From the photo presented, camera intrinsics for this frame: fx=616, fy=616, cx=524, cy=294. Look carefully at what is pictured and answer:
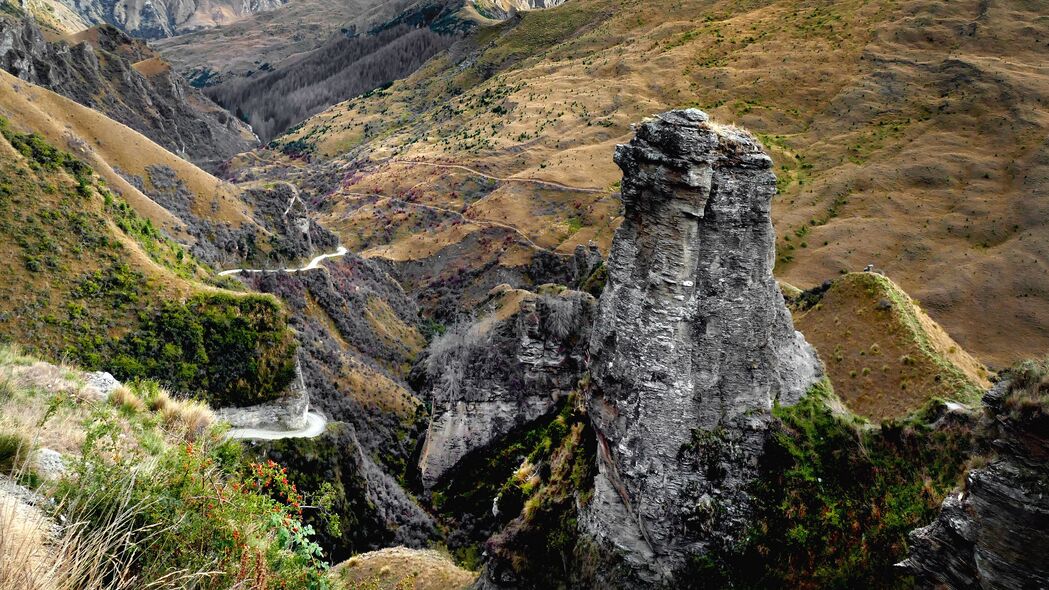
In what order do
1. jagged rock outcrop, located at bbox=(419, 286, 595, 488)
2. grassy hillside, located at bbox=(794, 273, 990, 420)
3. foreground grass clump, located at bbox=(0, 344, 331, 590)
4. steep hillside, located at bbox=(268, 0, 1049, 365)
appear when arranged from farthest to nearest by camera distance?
steep hillside, located at bbox=(268, 0, 1049, 365) < jagged rock outcrop, located at bbox=(419, 286, 595, 488) < grassy hillside, located at bbox=(794, 273, 990, 420) < foreground grass clump, located at bbox=(0, 344, 331, 590)

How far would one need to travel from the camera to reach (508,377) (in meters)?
37.1

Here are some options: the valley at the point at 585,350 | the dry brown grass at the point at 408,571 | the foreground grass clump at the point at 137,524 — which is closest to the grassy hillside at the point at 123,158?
the valley at the point at 585,350

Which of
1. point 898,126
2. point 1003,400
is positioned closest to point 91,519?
point 1003,400

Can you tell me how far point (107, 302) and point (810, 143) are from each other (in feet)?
257

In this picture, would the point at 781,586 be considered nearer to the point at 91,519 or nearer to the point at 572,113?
the point at 91,519

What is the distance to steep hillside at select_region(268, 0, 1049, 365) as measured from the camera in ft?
182

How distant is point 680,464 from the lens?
14875mm

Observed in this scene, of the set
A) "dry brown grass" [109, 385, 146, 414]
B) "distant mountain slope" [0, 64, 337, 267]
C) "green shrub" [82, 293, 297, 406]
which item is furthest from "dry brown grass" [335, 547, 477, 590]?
"distant mountain slope" [0, 64, 337, 267]

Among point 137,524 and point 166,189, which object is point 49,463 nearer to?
point 137,524

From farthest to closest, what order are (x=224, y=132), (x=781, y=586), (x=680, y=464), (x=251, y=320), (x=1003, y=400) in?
(x=224, y=132)
(x=251, y=320)
(x=680, y=464)
(x=781, y=586)
(x=1003, y=400)

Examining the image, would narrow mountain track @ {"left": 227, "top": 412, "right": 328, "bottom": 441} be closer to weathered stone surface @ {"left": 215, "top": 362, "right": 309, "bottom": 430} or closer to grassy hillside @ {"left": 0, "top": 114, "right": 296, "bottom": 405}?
weathered stone surface @ {"left": 215, "top": 362, "right": 309, "bottom": 430}

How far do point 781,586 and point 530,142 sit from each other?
95.5 meters

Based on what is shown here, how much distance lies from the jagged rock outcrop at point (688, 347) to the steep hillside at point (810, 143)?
41.3 meters

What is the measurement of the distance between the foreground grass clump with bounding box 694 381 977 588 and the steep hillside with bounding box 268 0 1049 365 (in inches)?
1589
